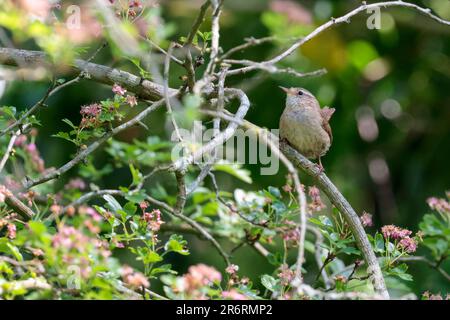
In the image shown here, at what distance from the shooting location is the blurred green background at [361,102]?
26.2 ft

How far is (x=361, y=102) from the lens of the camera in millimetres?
9273

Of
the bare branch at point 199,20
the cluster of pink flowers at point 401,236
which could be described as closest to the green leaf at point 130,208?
the bare branch at point 199,20

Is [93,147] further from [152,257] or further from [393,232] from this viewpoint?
[393,232]

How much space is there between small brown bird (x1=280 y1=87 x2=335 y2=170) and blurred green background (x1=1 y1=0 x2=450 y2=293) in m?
1.98

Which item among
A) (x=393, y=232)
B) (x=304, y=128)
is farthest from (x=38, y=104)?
(x=304, y=128)

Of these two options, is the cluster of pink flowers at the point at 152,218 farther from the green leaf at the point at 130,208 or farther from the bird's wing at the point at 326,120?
the bird's wing at the point at 326,120

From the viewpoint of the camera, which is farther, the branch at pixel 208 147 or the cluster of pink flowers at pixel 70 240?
the branch at pixel 208 147

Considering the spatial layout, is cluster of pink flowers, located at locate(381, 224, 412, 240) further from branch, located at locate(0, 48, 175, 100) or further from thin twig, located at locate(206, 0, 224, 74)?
branch, located at locate(0, 48, 175, 100)

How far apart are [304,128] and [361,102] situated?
4272 mm

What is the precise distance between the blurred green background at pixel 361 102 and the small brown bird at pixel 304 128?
198 cm

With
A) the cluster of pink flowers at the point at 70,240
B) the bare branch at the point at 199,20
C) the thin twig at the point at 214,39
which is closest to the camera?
the cluster of pink flowers at the point at 70,240

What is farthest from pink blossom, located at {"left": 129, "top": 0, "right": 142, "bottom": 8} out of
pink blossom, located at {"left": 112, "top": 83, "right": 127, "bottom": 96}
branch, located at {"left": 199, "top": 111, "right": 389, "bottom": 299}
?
branch, located at {"left": 199, "top": 111, "right": 389, "bottom": 299}

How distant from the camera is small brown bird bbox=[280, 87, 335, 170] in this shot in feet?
17.0
